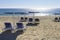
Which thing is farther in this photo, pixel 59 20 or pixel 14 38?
pixel 59 20

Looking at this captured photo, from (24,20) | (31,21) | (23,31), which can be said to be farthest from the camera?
(24,20)

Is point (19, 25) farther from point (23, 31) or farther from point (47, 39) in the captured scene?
point (47, 39)

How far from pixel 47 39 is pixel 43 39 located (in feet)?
0.78

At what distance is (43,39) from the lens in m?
9.02

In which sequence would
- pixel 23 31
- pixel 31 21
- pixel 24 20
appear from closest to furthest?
1. pixel 23 31
2. pixel 31 21
3. pixel 24 20

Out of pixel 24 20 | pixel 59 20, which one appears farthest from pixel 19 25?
pixel 59 20

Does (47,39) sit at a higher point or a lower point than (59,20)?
higher

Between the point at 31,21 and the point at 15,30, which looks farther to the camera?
the point at 31,21

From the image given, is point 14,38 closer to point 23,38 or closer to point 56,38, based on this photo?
point 23,38

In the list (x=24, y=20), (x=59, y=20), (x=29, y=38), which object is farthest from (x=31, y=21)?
(x=29, y=38)

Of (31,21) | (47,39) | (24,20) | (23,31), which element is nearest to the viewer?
(47,39)

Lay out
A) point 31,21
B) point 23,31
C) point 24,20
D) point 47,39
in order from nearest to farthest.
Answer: point 47,39, point 23,31, point 31,21, point 24,20

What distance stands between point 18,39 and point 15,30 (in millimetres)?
2408

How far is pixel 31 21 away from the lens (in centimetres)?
1582
